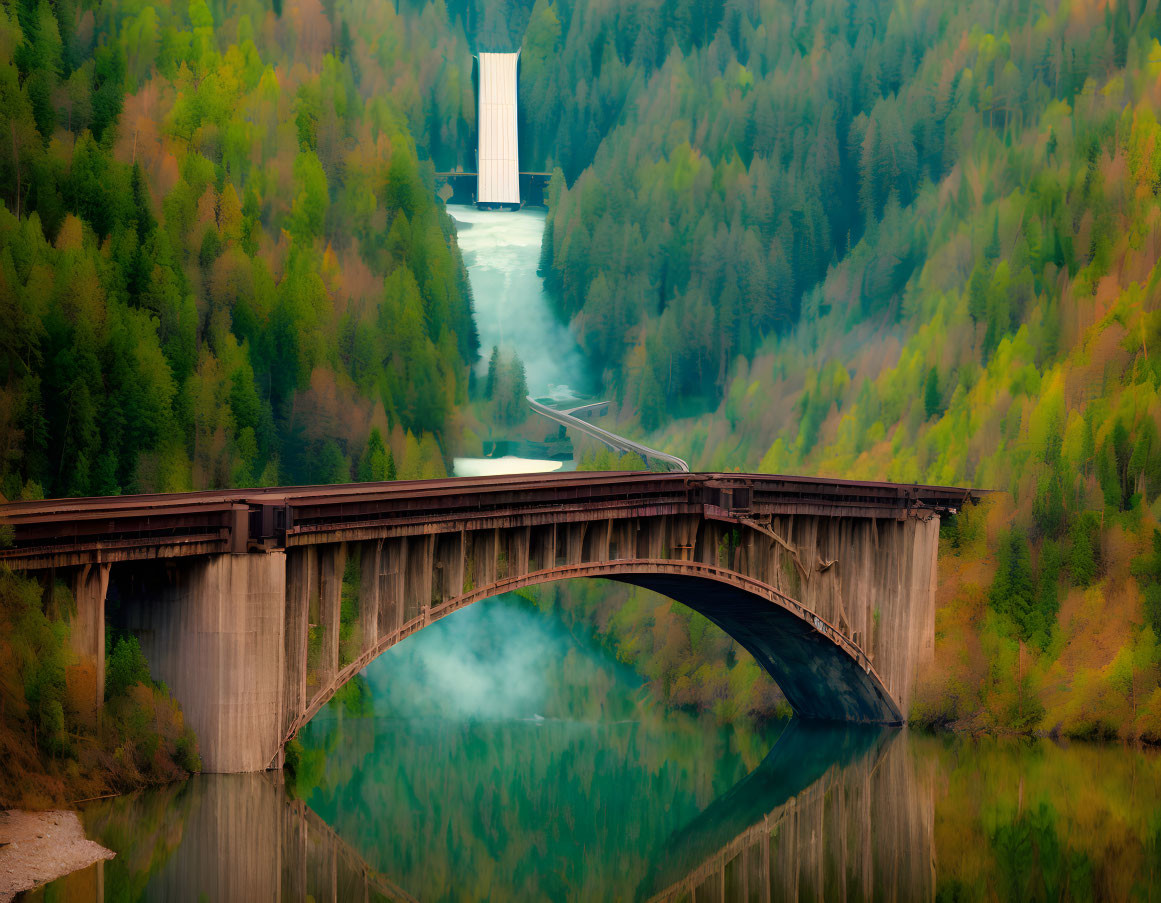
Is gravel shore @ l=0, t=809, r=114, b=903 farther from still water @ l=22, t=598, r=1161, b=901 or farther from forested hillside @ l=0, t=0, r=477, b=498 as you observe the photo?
forested hillside @ l=0, t=0, r=477, b=498

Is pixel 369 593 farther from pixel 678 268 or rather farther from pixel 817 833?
pixel 678 268

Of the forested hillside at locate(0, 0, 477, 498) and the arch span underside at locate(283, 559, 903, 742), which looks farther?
the forested hillside at locate(0, 0, 477, 498)

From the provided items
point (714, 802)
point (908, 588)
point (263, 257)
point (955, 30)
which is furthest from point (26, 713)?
point (955, 30)

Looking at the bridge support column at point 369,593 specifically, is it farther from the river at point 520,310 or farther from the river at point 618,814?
the river at point 520,310

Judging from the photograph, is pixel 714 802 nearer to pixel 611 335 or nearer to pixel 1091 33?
pixel 1091 33

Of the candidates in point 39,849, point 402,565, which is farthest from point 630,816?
point 39,849

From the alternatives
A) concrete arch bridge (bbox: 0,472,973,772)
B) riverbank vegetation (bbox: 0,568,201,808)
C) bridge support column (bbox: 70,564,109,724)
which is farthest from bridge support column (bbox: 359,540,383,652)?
bridge support column (bbox: 70,564,109,724)
